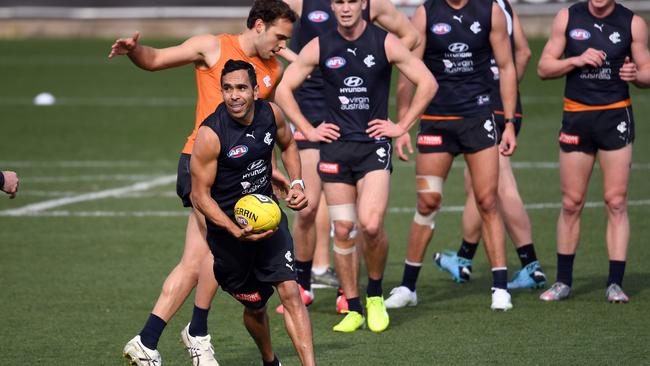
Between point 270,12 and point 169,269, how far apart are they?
4104 mm

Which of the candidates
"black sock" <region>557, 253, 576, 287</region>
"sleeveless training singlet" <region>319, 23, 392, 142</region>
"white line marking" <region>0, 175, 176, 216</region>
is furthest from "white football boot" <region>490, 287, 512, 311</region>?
"white line marking" <region>0, 175, 176, 216</region>

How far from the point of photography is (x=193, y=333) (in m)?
8.82

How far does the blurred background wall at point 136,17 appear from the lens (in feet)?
111

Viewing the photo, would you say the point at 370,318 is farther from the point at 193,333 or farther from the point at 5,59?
A: the point at 5,59

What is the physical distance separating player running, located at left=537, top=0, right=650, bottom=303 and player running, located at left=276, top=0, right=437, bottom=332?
5.38 feet

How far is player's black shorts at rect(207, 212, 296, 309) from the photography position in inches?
326

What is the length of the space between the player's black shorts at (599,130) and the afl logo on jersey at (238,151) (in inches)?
152

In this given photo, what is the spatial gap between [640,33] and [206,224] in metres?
4.50

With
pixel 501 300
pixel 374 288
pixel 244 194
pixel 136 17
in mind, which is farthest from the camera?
pixel 136 17

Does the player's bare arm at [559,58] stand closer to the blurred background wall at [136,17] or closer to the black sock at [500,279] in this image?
the black sock at [500,279]

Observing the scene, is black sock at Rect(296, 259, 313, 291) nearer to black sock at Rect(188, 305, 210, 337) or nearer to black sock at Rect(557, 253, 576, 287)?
black sock at Rect(557, 253, 576, 287)

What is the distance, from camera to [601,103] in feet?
35.5

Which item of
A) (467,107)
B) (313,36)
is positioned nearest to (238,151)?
(467,107)

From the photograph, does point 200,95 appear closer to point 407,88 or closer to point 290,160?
point 290,160
